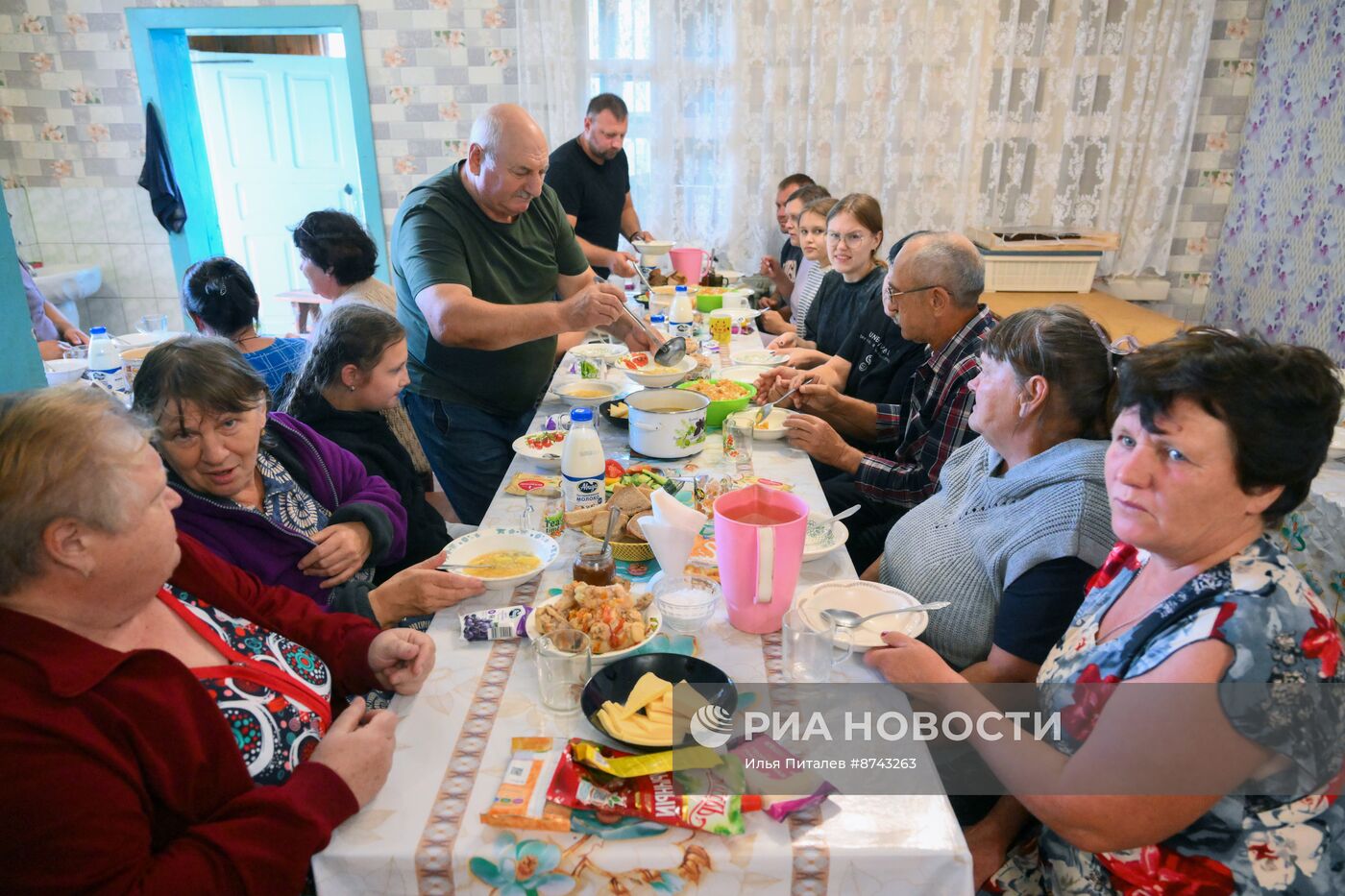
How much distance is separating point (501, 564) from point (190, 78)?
18.3 feet

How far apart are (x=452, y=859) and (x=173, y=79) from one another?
6097mm

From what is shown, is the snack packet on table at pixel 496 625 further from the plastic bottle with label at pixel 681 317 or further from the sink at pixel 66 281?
the sink at pixel 66 281

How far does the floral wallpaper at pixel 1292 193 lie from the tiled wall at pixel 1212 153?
0.06 m

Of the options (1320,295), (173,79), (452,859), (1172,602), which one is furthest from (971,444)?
(173,79)

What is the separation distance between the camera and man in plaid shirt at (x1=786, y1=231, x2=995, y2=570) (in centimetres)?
229

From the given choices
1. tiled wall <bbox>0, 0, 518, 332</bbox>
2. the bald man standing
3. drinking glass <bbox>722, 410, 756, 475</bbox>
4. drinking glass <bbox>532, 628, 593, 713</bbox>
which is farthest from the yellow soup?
tiled wall <bbox>0, 0, 518, 332</bbox>

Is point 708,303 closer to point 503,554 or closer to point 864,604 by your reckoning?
point 503,554

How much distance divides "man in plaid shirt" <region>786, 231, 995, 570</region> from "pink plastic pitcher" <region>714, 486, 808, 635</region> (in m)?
0.94

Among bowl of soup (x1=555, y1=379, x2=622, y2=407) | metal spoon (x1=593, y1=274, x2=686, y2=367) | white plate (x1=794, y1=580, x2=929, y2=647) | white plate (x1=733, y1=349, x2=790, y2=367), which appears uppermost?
metal spoon (x1=593, y1=274, x2=686, y2=367)

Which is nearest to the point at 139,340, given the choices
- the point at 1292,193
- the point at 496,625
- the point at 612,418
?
the point at 612,418

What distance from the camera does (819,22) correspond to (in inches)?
193

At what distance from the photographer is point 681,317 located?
3783mm

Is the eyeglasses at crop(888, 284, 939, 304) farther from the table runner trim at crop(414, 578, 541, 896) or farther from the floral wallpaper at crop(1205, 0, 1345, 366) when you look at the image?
the floral wallpaper at crop(1205, 0, 1345, 366)

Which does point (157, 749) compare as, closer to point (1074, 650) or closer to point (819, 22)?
point (1074, 650)
